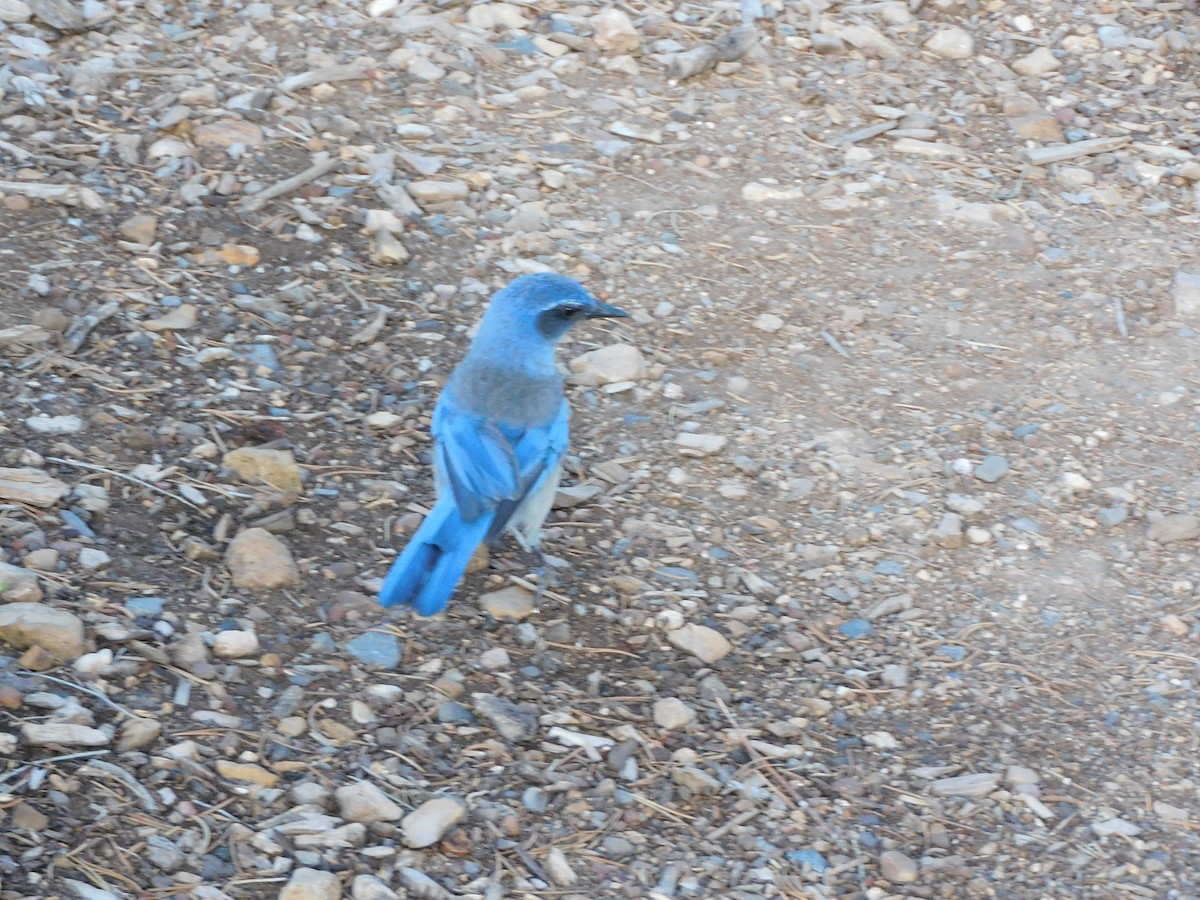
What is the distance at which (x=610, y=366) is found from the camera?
499 centimetres

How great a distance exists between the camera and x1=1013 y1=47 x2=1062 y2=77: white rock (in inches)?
257

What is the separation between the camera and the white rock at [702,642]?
13.1 feet

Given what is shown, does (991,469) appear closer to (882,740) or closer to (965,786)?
(882,740)

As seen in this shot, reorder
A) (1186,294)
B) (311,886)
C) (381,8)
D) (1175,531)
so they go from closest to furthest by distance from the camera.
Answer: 1. (311,886)
2. (1175,531)
3. (1186,294)
4. (381,8)

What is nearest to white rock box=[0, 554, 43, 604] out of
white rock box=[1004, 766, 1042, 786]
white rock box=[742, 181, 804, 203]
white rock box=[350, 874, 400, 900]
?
white rock box=[350, 874, 400, 900]

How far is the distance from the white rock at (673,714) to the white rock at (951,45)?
4.09 m

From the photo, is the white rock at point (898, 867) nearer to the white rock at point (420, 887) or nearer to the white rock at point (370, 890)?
the white rock at point (420, 887)

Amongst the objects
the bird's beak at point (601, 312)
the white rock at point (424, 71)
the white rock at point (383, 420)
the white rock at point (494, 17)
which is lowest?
the white rock at point (383, 420)

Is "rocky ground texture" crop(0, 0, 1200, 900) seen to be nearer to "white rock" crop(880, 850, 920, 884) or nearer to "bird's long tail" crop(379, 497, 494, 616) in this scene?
"white rock" crop(880, 850, 920, 884)

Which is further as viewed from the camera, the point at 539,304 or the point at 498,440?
the point at 539,304

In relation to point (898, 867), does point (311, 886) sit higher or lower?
higher

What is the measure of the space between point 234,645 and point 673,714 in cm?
123

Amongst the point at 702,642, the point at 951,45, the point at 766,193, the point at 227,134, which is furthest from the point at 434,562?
the point at 951,45

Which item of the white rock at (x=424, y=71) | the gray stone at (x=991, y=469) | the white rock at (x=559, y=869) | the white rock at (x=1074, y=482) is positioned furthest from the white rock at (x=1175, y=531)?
the white rock at (x=424, y=71)
